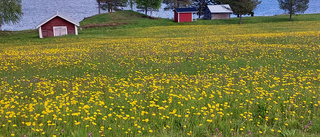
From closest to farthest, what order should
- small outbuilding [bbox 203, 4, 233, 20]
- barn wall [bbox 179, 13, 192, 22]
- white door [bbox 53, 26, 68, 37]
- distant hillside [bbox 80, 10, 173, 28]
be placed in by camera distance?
1. white door [bbox 53, 26, 68, 37]
2. distant hillside [bbox 80, 10, 173, 28]
3. barn wall [bbox 179, 13, 192, 22]
4. small outbuilding [bbox 203, 4, 233, 20]

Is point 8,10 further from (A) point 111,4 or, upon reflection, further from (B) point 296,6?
(B) point 296,6

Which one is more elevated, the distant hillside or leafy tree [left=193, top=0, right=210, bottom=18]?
leafy tree [left=193, top=0, right=210, bottom=18]

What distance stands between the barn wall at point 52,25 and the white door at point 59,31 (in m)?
0.52

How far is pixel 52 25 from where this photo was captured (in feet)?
143

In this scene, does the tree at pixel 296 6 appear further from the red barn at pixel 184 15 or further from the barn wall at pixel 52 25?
the barn wall at pixel 52 25

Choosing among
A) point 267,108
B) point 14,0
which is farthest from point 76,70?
point 14,0

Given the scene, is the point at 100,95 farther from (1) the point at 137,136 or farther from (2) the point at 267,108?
(2) the point at 267,108

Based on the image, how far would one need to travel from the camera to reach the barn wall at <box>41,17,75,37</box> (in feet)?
140

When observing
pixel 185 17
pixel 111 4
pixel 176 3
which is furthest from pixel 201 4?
pixel 111 4

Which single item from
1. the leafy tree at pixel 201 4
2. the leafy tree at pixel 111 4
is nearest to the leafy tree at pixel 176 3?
the leafy tree at pixel 201 4

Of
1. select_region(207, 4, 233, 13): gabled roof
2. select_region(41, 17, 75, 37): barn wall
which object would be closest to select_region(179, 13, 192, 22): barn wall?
select_region(207, 4, 233, 13): gabled roof

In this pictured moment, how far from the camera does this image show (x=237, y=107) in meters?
5.96

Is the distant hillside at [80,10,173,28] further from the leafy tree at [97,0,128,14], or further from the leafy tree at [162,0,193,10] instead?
the leafy tree at [162,0,193,10]

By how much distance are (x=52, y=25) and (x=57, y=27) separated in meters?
0.88
